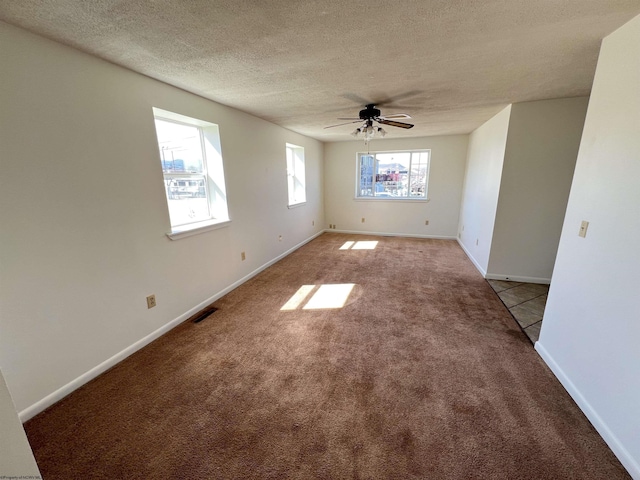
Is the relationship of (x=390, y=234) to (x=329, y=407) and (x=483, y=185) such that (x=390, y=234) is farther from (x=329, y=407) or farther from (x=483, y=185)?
(x=329, y=407)

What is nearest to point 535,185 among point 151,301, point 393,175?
point 393,175

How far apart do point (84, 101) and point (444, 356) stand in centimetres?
322

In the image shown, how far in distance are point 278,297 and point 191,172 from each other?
1734 mm

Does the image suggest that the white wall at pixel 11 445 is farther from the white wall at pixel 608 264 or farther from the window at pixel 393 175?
the window at pixel 393 175

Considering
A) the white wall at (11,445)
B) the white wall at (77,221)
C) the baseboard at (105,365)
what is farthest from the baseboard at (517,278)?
the white wall at (11,445)

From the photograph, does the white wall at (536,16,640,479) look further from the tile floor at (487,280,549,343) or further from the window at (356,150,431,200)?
the window at (356,150,431,200)

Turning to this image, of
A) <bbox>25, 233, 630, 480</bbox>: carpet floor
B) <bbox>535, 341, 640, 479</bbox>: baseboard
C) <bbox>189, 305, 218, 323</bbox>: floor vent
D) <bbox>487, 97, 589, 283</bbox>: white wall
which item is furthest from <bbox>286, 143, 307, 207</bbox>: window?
<bbox>535, 341, 640, 479</bbox>: baseboard

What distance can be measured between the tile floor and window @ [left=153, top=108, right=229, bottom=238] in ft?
11.1

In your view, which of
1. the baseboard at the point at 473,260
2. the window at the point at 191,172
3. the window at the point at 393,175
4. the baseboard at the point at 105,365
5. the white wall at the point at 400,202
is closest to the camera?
the baseboard at the point at 105,365

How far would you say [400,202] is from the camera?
6.10m

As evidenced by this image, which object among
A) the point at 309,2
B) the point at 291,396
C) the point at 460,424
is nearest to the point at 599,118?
the point at 309,2

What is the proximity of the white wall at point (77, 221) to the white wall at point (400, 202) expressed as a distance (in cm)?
396

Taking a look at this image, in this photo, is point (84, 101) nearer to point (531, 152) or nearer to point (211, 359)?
point (211, 359)

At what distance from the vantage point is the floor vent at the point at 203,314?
2.66 m
